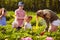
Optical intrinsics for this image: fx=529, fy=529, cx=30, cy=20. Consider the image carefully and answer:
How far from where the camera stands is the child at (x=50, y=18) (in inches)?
235

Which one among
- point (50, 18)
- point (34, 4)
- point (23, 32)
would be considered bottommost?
point (23, 32)

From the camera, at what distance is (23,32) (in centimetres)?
600

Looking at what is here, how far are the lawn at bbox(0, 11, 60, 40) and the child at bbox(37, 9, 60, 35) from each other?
0.05 metres

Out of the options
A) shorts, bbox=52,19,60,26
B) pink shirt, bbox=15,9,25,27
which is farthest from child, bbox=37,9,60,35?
pink shirt, bbox=15,9,25,27

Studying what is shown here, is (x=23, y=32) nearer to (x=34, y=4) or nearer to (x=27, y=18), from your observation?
(x=27, y=18)

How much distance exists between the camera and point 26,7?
19.8ft

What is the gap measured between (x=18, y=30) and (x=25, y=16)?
181 mm

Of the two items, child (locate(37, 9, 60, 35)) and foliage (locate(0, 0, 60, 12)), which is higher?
foliage (locate(0, 0, 60, 12))

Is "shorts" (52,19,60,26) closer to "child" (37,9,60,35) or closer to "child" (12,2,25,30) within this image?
"child" (37,9,60,35)

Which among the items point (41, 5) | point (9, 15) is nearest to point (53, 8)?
point (41, 5)

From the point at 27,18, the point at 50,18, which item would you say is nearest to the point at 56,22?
the point at 50,18

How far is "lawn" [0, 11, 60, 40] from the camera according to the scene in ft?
19.4

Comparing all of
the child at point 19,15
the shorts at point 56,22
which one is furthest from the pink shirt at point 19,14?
the shorts at point 56,22

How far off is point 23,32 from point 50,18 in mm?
345
